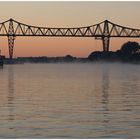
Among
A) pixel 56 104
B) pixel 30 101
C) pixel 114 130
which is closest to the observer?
pixel 114 130

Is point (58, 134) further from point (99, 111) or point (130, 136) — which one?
point (99, 111)

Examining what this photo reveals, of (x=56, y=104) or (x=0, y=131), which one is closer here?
(x=0, y=131)

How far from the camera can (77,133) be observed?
9.99 metres

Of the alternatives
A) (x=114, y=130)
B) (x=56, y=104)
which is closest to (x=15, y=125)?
(x=114, y=130)

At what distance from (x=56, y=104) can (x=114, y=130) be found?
227 inches

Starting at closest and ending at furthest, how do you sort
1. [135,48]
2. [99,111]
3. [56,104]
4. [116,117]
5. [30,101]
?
[116,117], [99,111], [56,104], [30,101], [135,48]

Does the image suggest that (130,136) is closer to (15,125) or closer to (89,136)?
(89,136)

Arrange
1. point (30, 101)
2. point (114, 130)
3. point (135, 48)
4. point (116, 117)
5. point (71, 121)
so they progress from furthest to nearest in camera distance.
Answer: point (135, 48)
point (30, 101)
point (116, 117)
point (71, 121)
point (114, 130)

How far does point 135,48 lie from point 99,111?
32745 millimetres

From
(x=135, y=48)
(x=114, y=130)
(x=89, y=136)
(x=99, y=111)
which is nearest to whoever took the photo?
(x=89, y=136)

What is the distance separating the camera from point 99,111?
46.0 ft

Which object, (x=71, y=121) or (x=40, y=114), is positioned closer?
(x=71, y=121)

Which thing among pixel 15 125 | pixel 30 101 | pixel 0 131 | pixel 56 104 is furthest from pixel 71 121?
pixel 30 101

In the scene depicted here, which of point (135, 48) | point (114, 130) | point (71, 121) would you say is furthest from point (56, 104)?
point (135, 48)
